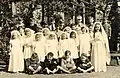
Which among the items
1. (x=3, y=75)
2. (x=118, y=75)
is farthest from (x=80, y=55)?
(x=3, y=75)

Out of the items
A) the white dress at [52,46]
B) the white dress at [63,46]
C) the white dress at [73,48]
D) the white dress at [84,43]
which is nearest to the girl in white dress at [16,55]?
the white dress at [52,46]

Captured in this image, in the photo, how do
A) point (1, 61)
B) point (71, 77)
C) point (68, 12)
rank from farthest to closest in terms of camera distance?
point (68, 12), point (1, 61), point (71, 77)

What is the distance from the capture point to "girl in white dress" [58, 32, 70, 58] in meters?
14.1

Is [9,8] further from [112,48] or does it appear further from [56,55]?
[112,48]

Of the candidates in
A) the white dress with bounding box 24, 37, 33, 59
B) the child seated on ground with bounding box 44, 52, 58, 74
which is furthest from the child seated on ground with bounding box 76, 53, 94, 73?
the white dress with bounding box 24, 37, 33, 59

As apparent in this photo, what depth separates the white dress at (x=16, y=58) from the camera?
13651 millimetres

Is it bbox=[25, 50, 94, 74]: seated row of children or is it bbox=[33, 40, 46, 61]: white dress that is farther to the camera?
bbox=[33, 40, 46, 61]: white dress

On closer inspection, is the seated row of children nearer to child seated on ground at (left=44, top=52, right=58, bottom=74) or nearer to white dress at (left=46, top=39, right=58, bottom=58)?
child seated on ground at (left=44, top=52, right=58, bottom=74)

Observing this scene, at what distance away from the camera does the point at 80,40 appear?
14.4 meters

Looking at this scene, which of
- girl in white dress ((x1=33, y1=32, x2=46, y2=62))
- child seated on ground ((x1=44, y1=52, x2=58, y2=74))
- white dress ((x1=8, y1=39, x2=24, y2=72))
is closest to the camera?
child seated on ground ((x1=44, y1=52, x2=58, y2=74))

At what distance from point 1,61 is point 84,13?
4394 millimetres

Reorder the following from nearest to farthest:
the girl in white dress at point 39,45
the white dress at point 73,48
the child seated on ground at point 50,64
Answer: the child seated on ground at point 50,64 → the girl in white dress at point 39,45 → the white dress at point 73,48

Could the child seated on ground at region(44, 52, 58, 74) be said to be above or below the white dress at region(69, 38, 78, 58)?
below

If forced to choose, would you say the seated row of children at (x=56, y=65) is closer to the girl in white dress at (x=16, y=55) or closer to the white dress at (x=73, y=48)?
the girl in white dress at (x=16, y=55)
